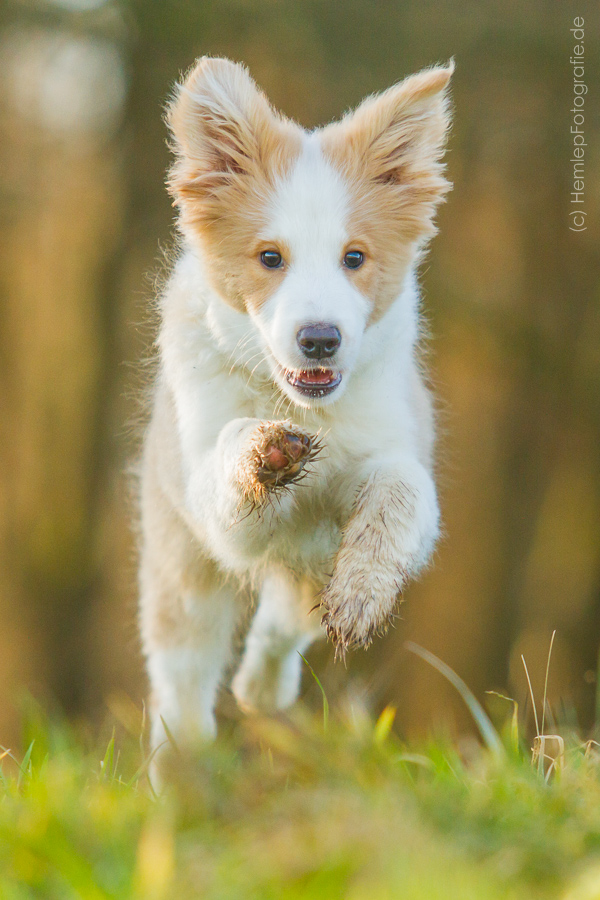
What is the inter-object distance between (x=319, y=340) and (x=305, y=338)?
54 millimetres

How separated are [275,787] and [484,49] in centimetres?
846

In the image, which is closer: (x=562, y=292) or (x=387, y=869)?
(x=387, y=869)

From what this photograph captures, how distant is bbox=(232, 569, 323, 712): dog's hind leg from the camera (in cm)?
520

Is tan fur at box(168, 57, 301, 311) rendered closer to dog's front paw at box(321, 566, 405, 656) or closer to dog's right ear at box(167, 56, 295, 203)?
dog's right ear at box(167, 56, 295, 203)

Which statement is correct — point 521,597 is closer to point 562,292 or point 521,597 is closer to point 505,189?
point 562,292

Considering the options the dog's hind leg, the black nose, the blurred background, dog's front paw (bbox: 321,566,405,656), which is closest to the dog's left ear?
the black nose

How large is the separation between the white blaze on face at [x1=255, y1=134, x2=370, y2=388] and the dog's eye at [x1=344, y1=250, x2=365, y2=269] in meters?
Answer: 0.04

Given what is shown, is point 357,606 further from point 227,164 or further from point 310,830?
point 227,164

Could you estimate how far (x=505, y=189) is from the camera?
31.8ft

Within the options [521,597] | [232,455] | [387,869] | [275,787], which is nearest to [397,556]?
[232,455]

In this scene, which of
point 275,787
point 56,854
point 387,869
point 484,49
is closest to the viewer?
point 387,869

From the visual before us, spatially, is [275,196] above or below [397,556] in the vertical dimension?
above

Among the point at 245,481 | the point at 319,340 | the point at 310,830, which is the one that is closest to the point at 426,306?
the point at 319,340

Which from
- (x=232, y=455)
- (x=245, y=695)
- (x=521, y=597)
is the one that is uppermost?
(x=232, y=455)
